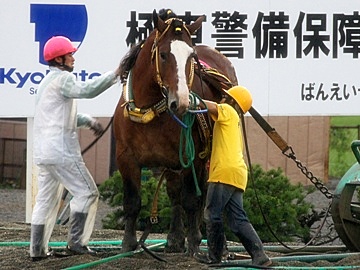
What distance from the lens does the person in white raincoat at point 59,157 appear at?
9.07 metres

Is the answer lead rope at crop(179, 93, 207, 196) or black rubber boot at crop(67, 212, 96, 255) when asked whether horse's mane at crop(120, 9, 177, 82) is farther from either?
black rubber boot at crop(67, 212, 96, 255)

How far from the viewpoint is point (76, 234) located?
9.28m

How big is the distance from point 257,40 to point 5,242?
12.4 feet

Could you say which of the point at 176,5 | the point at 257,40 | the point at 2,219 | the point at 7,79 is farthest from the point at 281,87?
the point at 2,219

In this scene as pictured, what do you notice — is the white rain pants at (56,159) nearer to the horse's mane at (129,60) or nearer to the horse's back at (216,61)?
the horse's mane at (129,60)

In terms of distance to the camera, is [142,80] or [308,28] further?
[308,28]

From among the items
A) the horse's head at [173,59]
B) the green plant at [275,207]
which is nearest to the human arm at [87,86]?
the horse's head at [173,59]

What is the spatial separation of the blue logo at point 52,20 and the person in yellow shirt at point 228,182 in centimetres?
397

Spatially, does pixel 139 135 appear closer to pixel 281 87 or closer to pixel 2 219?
pixel 281 87

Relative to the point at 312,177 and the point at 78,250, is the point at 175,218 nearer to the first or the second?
the point at 78,250

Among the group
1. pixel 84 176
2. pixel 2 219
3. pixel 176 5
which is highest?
pixel 176 5

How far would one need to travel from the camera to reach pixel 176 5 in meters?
12.4

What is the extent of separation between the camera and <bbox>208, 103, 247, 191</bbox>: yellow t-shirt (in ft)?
28.2

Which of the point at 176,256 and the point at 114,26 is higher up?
the point at 114,26
